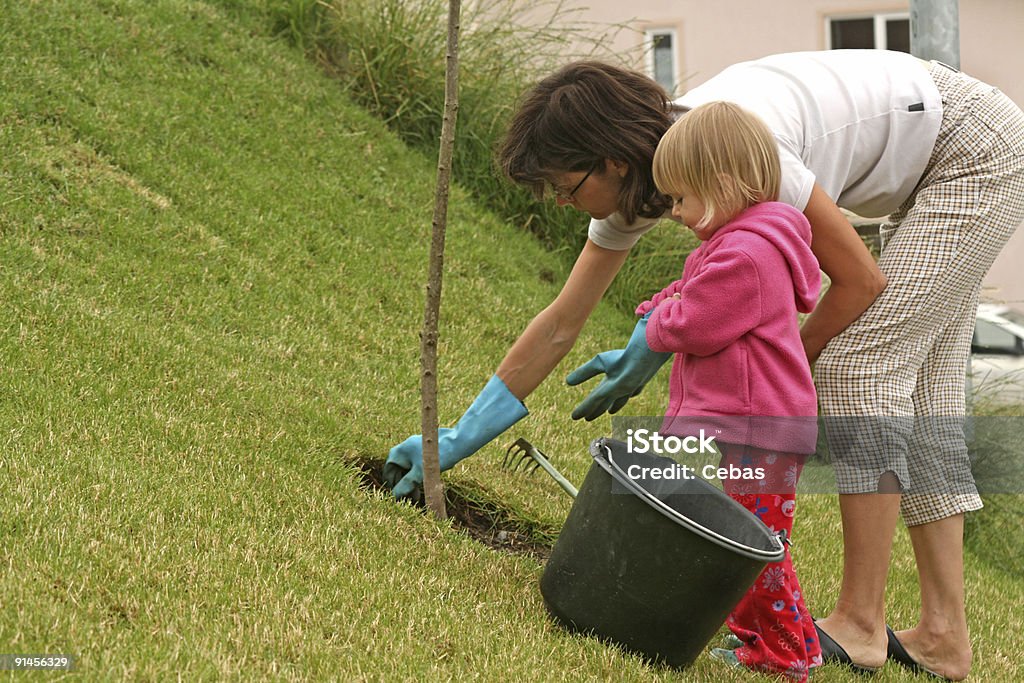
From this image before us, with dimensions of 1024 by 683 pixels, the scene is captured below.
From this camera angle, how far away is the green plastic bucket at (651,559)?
2633 mm

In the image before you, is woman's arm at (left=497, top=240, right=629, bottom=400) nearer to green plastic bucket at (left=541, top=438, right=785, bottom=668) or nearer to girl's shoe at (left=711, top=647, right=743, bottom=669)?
green plastic bucket at (left=541, top=438, right=785, bottom=668)

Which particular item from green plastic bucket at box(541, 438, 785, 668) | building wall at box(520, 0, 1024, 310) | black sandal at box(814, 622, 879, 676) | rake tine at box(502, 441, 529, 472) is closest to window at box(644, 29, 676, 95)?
→ building wall at box(520, 0, 1024, 310)

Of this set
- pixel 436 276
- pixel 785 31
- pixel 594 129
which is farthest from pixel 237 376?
pixel 785 31

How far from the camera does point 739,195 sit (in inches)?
113

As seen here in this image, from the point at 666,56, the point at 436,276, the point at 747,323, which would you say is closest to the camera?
A: the point at 747,323

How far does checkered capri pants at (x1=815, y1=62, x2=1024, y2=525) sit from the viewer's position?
10.5ft

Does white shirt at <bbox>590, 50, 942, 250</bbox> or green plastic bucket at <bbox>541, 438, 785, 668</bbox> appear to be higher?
white shirt at <bbox>590, 50, 942, 250</bbox>

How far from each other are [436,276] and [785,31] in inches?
488

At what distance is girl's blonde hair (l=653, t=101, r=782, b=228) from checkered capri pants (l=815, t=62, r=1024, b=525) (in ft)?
1.93

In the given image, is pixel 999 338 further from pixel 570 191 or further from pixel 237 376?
pixel 570 191

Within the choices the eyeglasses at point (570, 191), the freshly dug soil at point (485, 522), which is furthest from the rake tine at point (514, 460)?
the eyeglasses at point (570, 191)

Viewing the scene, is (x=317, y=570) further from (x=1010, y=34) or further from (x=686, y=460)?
(x=1010, y=34)

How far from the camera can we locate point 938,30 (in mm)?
5156

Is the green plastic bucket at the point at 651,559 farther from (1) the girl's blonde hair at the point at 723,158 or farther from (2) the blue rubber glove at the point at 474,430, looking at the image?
(1) the girl's blonde hair at the point at 723,158
